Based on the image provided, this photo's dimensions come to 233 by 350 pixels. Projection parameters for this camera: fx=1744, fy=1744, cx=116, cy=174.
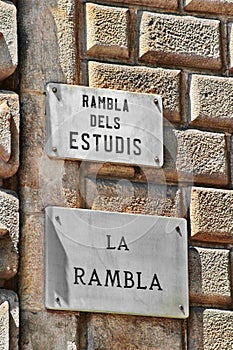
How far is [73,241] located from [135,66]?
784mm

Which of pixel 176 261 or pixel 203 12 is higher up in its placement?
pixel 203 12

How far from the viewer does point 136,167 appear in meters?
6.53

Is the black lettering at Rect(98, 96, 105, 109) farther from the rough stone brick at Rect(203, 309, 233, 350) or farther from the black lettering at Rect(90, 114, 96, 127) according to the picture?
the rough stone brick at Rect(203, 309, 233, 350)

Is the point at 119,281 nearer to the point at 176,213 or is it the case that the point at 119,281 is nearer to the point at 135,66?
the point at 176,213

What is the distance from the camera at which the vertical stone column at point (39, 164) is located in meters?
6.21

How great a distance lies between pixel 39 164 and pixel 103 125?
0.97 ft

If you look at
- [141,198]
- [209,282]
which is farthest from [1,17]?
[209,282]

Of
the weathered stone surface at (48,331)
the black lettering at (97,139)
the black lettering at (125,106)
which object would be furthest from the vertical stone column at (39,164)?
the black lettering at (125,106)

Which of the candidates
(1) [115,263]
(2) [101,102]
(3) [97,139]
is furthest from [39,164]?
(1) [115,263]

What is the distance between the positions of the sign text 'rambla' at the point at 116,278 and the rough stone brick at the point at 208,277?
17 centimetres

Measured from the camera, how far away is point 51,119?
6449mm

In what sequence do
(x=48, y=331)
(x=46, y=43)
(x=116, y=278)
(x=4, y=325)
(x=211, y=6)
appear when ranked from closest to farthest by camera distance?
(x=4, y=325)
(x=48, y=331)
(x=116, y=278)
(x=46, y=43)
(x=211, y=6)

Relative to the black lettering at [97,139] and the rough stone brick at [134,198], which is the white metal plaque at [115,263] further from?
the black lettering at [97,139]

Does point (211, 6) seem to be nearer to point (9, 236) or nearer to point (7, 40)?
point (7, 40)
